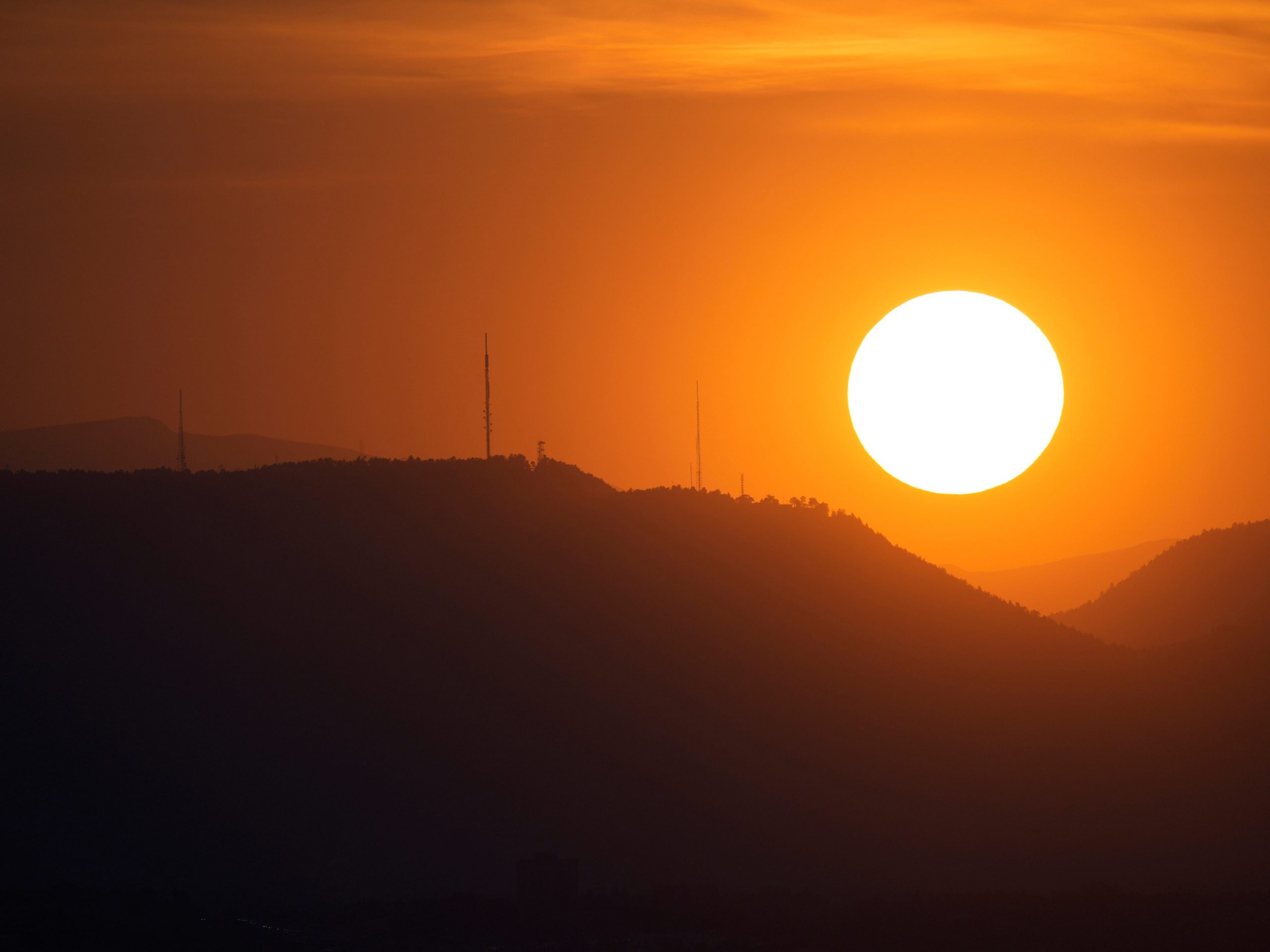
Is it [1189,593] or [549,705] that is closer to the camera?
[549,705]

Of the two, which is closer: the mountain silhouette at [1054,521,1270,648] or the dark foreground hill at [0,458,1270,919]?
the dark foreground hill at [0,458,1270,919]

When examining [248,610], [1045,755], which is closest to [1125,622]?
[1045,755]

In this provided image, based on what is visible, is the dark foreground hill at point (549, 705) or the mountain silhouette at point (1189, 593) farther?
the mountain silhouette at point (1189, 593)

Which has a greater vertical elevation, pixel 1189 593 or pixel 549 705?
pixel 1189 593

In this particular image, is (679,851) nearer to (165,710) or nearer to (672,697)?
(672,697)
